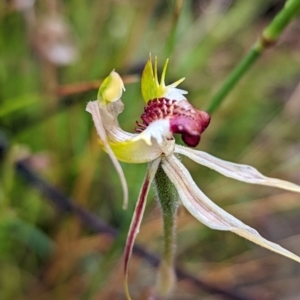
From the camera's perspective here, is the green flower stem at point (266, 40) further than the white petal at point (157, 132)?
Yes

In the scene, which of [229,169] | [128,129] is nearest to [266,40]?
[229,169]

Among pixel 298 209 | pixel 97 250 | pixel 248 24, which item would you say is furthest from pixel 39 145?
pixel 248 24

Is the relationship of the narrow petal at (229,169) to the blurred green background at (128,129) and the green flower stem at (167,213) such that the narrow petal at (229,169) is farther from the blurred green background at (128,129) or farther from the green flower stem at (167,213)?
the blurred green background at (128,129)

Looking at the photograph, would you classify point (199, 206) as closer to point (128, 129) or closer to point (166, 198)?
point (166, 198)

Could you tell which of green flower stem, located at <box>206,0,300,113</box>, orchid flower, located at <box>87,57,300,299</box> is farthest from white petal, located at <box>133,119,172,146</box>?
green flower stem, located at <box>206,0,300,113</box>

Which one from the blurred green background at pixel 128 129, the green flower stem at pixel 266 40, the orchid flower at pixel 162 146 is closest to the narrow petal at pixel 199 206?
the orchid flower at pixel 162 146
